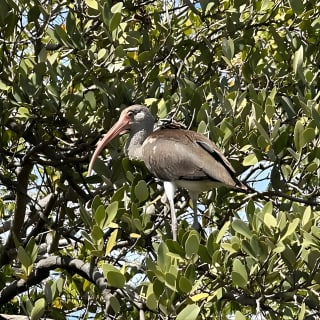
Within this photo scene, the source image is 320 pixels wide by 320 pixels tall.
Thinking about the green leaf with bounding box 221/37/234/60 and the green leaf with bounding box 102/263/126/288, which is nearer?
the green leaf with bounding box 102/263/126/288

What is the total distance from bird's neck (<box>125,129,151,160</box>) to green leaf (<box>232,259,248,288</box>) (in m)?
1.98

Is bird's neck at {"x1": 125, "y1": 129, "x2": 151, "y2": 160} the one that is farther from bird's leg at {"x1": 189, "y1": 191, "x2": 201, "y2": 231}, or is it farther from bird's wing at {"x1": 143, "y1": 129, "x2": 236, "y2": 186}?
bird's leg at {"x1": 189, "y1": 191, "x2": 201, "y2": 231}

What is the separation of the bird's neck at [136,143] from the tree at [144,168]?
0.14 metres

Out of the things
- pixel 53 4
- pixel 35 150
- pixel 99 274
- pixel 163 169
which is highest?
pixel 53 4

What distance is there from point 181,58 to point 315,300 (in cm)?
217

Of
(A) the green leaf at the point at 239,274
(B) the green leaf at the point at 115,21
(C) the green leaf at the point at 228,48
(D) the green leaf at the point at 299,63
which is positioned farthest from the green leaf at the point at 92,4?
(A) the green leaf at the point at 239,274

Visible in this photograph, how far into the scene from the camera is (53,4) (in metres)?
5.84

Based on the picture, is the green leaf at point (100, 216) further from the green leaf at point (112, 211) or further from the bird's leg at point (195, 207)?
the bird's leg at point (195, 207)

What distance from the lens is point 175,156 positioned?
626cm

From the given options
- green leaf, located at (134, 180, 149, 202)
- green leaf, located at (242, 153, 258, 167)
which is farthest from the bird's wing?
green leaf, located at (134, 180, 149, 202)

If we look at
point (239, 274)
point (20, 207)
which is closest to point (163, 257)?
point (239, 274)

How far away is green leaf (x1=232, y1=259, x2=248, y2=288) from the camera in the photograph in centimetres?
418

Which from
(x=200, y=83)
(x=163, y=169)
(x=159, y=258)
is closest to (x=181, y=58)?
(x=200, y=83)

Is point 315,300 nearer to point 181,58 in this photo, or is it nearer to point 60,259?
point 60,259
